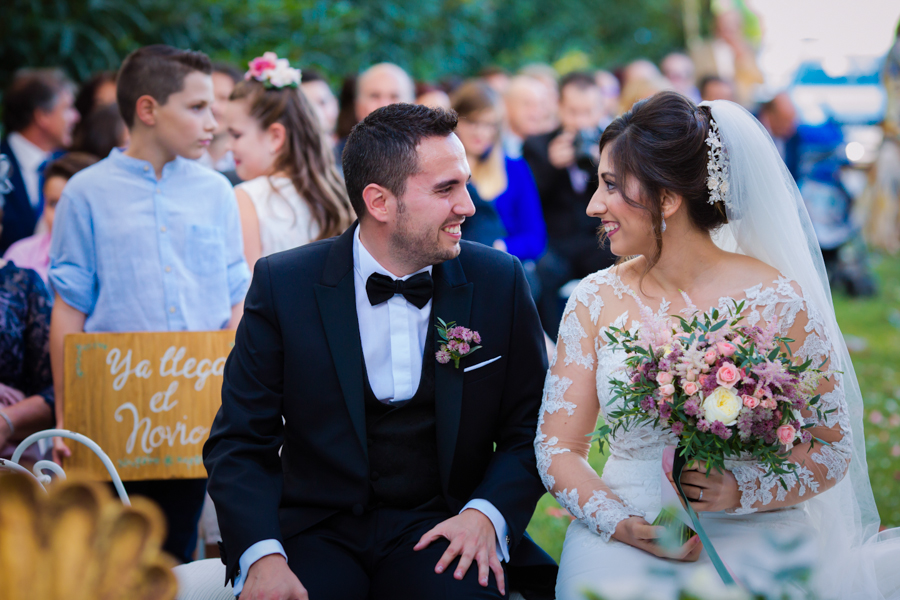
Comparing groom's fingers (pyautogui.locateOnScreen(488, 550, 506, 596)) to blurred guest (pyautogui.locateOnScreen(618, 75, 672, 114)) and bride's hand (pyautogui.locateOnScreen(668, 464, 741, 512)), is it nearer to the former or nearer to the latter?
bride's hand (pyautogui.locateOnScreen(668, 464, 741, 512))

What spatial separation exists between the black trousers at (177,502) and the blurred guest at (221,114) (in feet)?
8.19

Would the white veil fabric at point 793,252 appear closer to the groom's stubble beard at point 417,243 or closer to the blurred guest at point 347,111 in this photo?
the groom's stubble beard at point 417,243

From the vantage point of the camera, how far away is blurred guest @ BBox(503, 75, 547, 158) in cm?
755

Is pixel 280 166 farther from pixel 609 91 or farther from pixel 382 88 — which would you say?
pixel 609 91

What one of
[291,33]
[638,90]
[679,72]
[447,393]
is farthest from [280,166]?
[679,72]

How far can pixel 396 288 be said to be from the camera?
269cm

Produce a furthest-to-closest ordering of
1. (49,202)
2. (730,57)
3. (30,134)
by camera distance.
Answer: (730,57) → (30,134) → (49,202)

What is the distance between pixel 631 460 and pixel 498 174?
347cm

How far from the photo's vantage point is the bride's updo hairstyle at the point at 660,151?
266 centimetres

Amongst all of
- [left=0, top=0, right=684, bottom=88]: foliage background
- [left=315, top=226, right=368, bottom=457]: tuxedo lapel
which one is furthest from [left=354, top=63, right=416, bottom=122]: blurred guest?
[left=0, top=0, right=684, bottom=88]: foliage background

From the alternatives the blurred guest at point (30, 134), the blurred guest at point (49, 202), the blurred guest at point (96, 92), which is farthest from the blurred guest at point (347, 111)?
the blurred guest at point (30, 134)

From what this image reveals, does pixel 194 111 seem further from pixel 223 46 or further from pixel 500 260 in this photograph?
pixel 223 46

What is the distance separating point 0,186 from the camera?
11.9 ft

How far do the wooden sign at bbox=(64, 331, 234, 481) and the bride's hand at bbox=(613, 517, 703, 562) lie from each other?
1748mm
